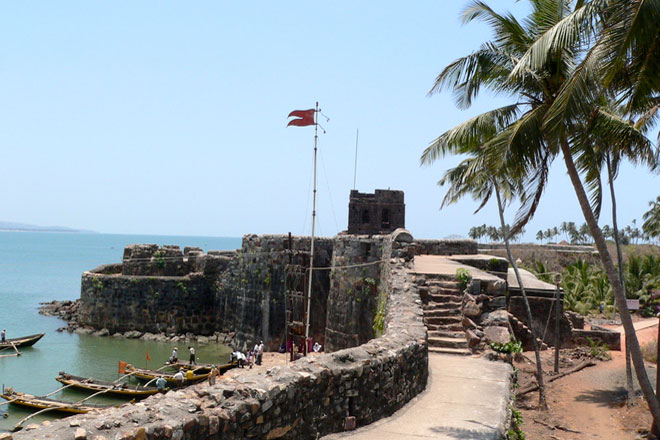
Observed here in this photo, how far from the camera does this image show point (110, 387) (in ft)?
75.1

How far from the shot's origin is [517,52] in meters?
12.3

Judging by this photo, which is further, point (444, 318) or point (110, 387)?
point (110, 387)

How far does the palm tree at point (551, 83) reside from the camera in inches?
376

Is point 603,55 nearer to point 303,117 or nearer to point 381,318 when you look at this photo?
point 381,318

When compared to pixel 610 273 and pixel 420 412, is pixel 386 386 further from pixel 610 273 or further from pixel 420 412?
pixel 610 273

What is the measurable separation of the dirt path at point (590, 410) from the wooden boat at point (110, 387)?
44.3 feet

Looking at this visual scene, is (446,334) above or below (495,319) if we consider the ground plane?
below

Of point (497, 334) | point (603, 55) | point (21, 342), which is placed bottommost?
point (21, 342)

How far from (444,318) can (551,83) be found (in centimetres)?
567

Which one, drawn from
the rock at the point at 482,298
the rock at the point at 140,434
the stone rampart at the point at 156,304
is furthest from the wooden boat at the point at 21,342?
the rock at the point at 140,434

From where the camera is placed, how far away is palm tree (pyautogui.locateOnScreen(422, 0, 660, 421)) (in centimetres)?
955

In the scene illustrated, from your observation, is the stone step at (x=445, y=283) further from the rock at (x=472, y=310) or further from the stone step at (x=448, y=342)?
the stone step at (x=448, y=342)

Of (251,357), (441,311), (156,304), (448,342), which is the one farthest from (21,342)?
(448,342)

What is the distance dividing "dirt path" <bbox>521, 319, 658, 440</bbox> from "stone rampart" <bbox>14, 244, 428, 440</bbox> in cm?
606
